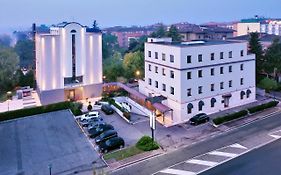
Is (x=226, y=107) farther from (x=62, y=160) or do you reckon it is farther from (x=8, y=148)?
(x=8, y=148)

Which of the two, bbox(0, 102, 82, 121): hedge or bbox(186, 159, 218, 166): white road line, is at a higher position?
bbox(0, 102, 82, 121): hedge

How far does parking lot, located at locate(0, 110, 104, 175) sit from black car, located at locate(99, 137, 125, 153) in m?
1.04

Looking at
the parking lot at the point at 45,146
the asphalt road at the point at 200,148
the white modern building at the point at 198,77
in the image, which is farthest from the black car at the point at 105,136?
the white modern building at the point at 198,77

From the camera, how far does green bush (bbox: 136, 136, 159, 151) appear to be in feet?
125

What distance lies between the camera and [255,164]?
111 feet

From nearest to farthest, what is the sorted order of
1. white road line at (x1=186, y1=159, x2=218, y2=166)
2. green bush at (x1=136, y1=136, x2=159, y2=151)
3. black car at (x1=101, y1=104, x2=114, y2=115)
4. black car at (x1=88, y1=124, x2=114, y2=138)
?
white road line at (x1=186, y1=159, x2=218, y2=166)
green bush at (x1=136, y1=136, x2=159, y2=151)
black car at (x1=88, y1=124, x2=114, y2=138)
black car at (x1=101, y1=104, x2=114, y2=115)

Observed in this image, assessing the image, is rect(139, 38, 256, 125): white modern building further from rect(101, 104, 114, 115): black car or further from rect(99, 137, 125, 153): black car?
rect(99, 137, 125, 153): black car

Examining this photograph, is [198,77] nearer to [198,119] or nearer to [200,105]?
[200,105]

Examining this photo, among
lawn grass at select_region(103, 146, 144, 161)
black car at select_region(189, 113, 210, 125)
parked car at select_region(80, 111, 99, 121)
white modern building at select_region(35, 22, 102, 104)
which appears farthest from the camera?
white modern building at select_region(35, 22, 102, 104)

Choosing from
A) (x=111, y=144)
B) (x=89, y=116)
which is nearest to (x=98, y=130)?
(x=111, y=144)

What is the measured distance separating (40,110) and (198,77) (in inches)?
998

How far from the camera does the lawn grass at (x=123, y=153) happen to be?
3642cm

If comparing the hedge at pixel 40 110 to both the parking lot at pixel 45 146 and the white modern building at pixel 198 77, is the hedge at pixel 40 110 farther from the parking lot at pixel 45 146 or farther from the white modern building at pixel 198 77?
the white modern building at pixel 198 77

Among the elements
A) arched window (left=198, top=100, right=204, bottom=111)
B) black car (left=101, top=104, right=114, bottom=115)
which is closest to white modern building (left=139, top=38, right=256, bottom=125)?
arched window (left=198, top=100, right=204, bottom=111)
